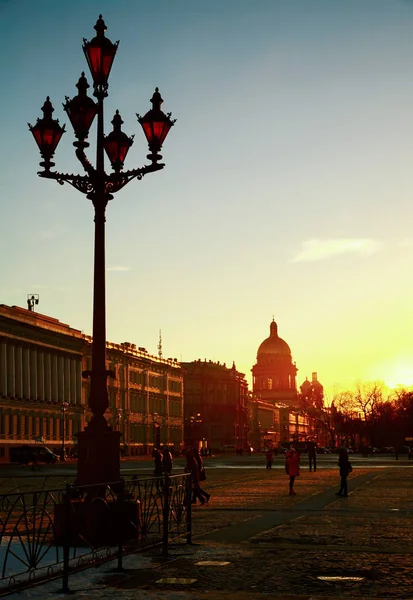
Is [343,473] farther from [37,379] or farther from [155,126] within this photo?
[37,379]

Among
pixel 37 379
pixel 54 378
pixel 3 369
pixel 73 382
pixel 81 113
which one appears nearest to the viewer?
pixel 81 113

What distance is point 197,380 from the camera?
193m

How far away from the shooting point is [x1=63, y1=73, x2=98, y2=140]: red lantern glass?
16234mm

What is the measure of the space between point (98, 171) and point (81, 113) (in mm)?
1134

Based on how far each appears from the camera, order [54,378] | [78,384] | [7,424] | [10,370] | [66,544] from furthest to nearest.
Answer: [78,384]
[54,378]
[10,370]
[7,424]
[66,544]

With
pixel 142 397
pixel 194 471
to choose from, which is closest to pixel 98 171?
pixel 194 471

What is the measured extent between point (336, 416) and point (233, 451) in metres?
34.9

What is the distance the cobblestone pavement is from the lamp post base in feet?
4.96

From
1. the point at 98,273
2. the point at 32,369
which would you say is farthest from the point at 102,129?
the point at 32,369

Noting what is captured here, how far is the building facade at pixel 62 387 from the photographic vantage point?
10450 cm

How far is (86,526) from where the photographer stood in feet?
49.2

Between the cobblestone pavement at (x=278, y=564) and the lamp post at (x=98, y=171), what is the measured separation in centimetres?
187

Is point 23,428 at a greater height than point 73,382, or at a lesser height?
lesser

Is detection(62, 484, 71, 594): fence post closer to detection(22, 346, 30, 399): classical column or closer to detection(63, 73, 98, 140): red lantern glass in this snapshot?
detection(63, 73, 98, 140): red lantern glass
